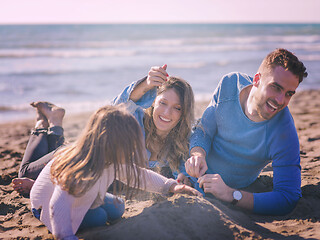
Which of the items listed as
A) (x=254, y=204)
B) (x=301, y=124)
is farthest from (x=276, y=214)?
(x=301, y=124)

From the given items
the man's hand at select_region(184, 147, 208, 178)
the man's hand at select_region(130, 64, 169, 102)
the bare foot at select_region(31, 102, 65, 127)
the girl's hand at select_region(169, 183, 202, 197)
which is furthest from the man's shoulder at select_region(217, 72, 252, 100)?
the bare foot at select_region(31, 102, 65, 127)

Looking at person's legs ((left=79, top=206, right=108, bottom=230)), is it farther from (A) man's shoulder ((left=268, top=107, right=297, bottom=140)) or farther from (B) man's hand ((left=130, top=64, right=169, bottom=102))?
(A) man's shoulder ((left=268, top=107, right=297, bottom=140))

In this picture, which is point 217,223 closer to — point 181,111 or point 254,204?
point 254,204

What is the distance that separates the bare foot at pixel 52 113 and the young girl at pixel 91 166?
1.53 metres

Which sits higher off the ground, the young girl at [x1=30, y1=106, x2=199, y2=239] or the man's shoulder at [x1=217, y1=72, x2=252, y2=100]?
the man's shoulder at [x1=217, y1=72, x2=252, y2=100]

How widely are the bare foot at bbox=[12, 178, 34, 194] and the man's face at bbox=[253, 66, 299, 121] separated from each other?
2.43 meters

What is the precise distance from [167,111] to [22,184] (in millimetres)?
1702

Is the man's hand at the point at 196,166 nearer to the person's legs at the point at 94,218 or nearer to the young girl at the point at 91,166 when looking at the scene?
the young girl at the point at 91,166

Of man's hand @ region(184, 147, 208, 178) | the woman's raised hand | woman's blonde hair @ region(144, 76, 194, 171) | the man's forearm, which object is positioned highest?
the woman's raised hand

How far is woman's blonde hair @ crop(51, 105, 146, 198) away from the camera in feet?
6.72

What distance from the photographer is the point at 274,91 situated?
8.08ft

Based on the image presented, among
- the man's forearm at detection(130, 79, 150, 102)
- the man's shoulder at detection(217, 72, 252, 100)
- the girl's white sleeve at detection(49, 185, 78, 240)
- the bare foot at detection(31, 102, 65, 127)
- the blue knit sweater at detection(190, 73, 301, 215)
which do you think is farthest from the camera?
the bare foot at detection(31, 102, 65, 127)

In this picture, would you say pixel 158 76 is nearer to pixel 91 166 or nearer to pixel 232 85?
pixel 232 85

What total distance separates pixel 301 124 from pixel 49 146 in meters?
4.34
